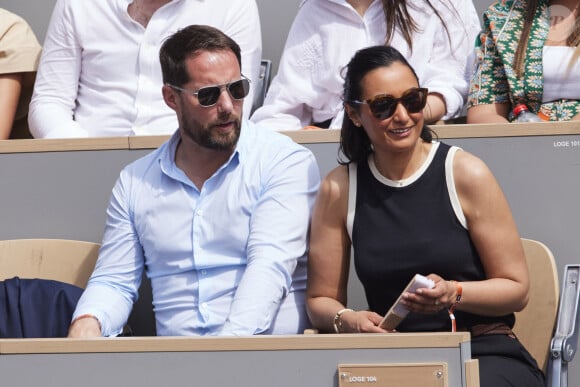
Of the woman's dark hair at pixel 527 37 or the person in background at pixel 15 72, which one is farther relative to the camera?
the person in background at pixel 15 72

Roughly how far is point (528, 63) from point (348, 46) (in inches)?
25.8

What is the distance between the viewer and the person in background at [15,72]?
13.8 ft

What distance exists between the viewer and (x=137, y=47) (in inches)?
162

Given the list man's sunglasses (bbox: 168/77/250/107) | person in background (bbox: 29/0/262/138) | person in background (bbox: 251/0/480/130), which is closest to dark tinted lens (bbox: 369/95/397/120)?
man's sunglasses (bbox: 168/77/250/107)

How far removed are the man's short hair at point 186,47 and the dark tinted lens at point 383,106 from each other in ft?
1.83

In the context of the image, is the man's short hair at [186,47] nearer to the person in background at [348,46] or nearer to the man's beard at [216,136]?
the man's beard at [216,136]

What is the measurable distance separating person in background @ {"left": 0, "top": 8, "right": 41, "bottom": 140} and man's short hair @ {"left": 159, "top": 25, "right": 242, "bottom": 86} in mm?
1062

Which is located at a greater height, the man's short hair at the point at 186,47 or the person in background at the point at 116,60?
the man's short hair at the point at 186,47

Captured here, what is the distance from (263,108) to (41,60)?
866 mm

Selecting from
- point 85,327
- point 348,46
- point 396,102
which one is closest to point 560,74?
point 348,46

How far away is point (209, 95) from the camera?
3.21 m

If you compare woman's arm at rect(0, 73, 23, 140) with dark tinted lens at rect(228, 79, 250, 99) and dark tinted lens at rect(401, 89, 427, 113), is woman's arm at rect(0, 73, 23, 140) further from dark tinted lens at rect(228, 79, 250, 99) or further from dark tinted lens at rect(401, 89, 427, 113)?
dark tinted lens at rect(401, 89, 427, 113)

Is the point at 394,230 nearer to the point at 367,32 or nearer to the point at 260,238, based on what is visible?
the point at 260,238

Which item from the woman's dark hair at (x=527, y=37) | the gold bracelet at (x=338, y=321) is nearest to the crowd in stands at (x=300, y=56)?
the woman's dark hair at (x=527, y=37)
